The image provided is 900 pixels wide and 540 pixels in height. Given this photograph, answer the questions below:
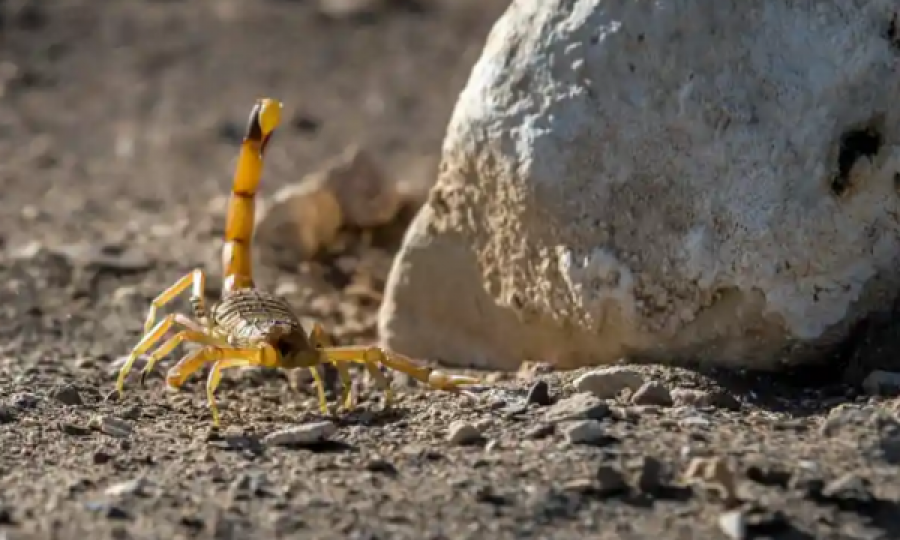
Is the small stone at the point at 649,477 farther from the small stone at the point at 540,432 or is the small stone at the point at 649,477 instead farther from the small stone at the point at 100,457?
the small stone at the point at 100,457

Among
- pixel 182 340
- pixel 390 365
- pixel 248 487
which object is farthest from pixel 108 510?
pixel 182 340

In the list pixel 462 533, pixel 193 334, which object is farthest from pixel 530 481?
pixel 193 334

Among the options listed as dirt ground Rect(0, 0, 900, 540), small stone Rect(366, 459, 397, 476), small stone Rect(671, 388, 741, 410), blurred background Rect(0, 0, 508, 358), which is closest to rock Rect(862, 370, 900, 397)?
dirt ground Rect(0, 0, 900, 540)

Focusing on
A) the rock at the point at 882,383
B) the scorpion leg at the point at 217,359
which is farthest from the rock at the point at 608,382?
the scorpion leg at the point at 217,359

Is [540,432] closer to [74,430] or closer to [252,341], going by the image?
[252,341]

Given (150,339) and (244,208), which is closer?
(150,339)

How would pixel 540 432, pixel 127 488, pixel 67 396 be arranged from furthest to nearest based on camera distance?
pixel 67 396, pixel 540 432, pixel 127 488
